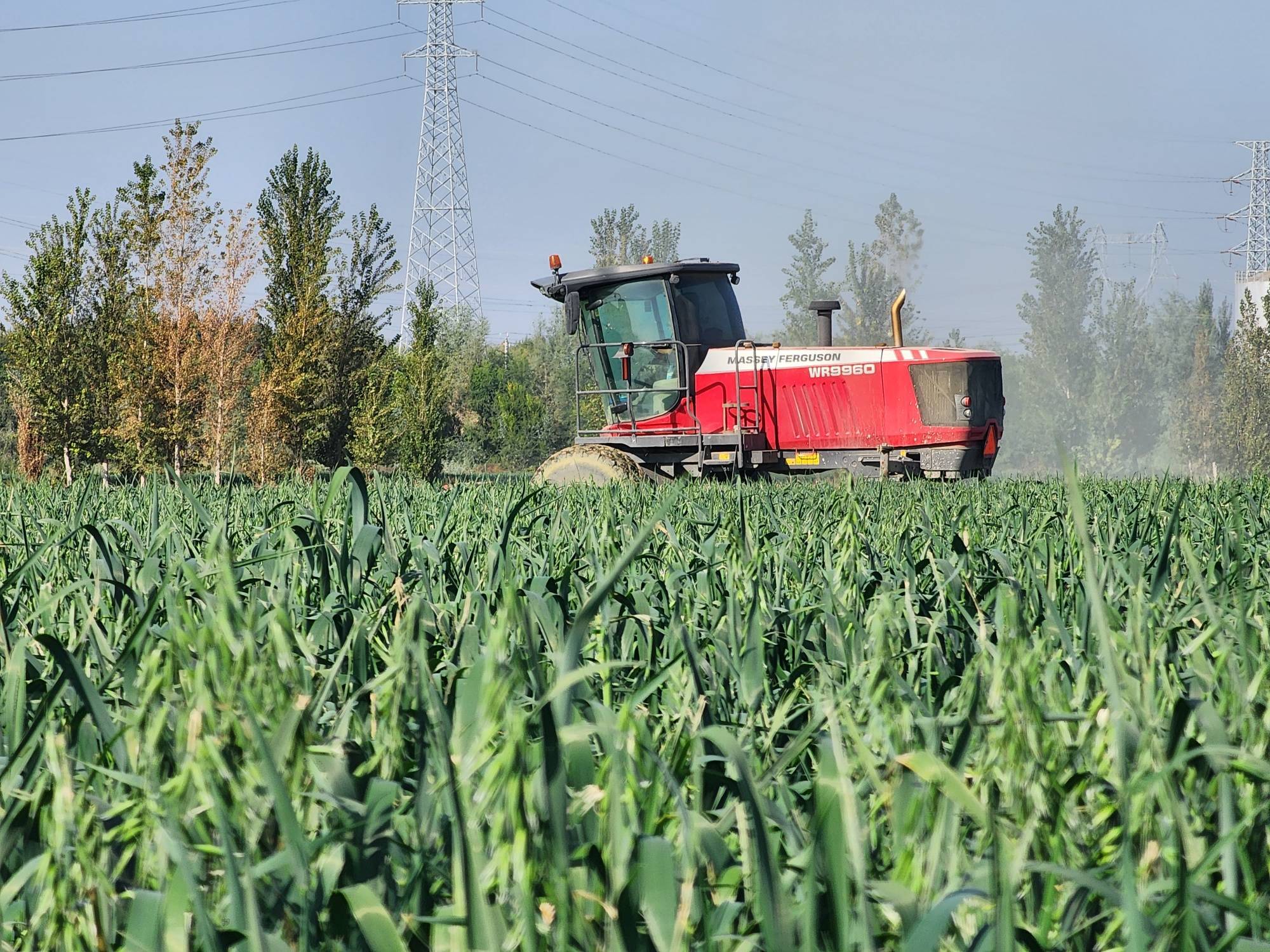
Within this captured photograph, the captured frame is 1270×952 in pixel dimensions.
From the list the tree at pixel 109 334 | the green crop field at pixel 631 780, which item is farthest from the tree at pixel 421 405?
the green crop field at pixel 631 780

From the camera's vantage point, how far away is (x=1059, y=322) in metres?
58.3

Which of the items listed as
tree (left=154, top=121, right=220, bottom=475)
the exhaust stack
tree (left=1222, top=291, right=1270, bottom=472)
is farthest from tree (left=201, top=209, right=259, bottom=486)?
tree (left=1222, top=291, right=1270, bottom=472)

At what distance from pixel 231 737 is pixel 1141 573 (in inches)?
59.7

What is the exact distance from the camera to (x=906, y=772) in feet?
2.81

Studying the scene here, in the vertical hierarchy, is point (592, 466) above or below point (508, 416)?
below

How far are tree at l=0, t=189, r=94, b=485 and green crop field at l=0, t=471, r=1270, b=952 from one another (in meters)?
22.1

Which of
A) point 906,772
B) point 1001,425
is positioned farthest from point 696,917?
point 1001,425

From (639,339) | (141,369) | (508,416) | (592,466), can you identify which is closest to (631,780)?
(592,466)

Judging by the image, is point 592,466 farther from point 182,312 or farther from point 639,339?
point 182,312

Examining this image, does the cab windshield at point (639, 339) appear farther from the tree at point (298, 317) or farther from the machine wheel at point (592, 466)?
the tree at point (298, 317)

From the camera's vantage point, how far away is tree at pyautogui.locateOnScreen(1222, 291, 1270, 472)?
38969mm

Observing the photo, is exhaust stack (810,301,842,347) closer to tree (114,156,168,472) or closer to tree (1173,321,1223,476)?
tree (114,156,168,472)

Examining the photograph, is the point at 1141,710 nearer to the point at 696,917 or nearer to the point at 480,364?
the point at 696,917

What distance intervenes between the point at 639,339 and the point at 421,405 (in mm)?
16642
